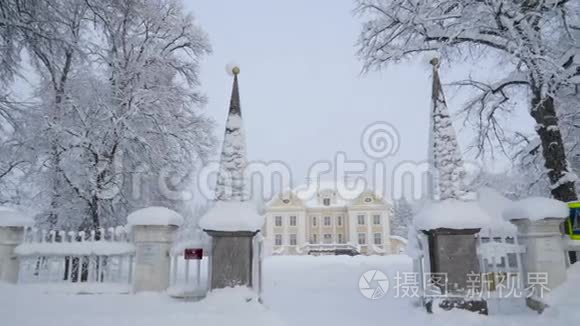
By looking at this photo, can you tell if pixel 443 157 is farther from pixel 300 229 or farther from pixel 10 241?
pixel 300 229

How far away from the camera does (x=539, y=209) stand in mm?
5875

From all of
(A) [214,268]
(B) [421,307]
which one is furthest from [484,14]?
(A) [214,268]

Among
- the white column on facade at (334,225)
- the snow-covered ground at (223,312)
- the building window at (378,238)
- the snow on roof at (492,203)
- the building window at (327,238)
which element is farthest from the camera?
the building window at (327,238)

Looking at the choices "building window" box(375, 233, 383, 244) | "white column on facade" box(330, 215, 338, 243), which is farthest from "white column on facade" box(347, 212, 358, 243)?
"building window" box(375, 233, 383, 244)

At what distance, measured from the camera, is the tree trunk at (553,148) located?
782cm

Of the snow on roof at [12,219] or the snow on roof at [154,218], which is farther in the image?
the snow on roof at [12,219]

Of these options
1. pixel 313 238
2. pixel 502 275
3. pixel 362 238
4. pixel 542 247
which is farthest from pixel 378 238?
pixel 542 247

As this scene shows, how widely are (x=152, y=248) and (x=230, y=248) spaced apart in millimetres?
1400

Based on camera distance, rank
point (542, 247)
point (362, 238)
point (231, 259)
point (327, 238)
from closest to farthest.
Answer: point (542, 247) < point (231, 259) < point (362, 238) < point (327, 238)

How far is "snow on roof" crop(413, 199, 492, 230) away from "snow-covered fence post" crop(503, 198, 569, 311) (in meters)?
0.72

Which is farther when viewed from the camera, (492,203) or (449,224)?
(492,203)

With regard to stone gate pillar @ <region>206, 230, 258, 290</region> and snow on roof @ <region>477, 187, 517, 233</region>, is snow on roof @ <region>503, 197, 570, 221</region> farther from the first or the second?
stone gate pillar @ <region>206, 230, 258, 290</region>

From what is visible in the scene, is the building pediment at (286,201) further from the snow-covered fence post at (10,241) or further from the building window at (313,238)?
the snow-covered fence post at (10,241)

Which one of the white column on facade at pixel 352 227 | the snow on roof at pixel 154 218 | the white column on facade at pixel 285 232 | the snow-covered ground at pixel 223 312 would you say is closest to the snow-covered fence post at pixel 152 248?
the snow on roof at pixel 154 218
